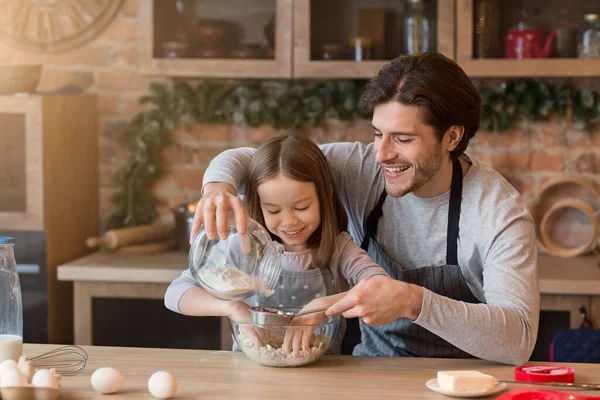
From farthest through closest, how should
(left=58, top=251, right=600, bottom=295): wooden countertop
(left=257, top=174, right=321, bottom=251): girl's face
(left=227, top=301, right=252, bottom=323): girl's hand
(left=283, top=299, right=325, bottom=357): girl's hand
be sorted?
1. (left=58, top=251, right=600, bottom=295): wooden countertop
2. (left=257, top=174, right=321, bottom=251): girl's face
3. (left=227, top=301, right=252, bottom=323): girl's hand
4. (left=283, top=299, right=325, bottom=357): girl's hand

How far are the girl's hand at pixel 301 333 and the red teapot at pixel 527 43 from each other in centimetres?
177

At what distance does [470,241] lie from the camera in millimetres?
1928

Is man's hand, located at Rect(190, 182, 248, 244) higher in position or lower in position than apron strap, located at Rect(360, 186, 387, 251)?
higher

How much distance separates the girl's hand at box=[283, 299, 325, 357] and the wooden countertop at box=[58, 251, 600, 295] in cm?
135

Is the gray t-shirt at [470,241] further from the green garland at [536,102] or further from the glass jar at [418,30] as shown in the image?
the green garland at [536,102]

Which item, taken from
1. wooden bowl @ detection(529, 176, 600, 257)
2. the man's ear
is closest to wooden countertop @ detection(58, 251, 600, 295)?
wooden bowl @ detection(529, 176, 600, 257)

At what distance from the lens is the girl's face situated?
1.84 m

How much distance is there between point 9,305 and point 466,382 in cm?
82

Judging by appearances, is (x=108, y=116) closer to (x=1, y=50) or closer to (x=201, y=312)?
(x=1, y=50)

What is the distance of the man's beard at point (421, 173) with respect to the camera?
6.24 ft

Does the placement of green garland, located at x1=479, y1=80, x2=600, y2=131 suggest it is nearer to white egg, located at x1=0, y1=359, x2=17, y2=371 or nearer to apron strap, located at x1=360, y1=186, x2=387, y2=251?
apron strap, located at x1=360, y1=186, x2=387, y2=251

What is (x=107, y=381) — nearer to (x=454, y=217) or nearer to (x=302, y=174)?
(x=302, y=174)

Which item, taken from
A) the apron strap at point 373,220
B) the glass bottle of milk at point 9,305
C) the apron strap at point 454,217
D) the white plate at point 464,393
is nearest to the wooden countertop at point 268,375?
the white plate at point 464,393

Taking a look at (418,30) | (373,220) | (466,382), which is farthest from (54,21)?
(466,382)
